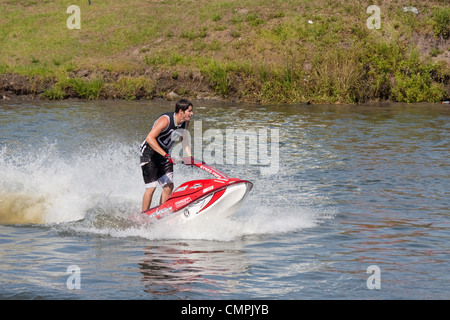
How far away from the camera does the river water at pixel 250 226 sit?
800 centimetres

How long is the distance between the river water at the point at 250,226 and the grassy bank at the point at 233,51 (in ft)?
31.6

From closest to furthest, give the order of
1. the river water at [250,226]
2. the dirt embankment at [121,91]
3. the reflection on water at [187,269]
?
1. the reflection on water at [187,269]
2. the river water at [250,226]
3. the dirt embankment at [121,91]

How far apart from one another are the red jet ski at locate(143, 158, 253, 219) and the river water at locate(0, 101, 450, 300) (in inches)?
9.6

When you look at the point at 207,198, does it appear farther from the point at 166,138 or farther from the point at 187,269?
the point at 187,269

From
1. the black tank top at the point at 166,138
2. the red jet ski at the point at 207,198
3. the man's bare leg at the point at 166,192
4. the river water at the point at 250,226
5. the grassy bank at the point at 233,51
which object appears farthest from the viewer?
the grassy bank at the point at 233,51
